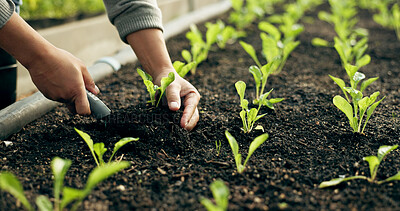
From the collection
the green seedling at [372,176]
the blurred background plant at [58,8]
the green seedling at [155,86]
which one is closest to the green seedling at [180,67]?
the green seedling at [155,86]

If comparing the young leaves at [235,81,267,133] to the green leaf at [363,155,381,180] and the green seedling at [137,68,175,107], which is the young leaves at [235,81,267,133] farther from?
the green leaf at [363,155,381,180]

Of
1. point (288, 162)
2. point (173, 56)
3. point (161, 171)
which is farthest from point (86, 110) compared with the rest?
point (173, 56)

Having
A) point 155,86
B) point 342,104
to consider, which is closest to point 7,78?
point 155,86

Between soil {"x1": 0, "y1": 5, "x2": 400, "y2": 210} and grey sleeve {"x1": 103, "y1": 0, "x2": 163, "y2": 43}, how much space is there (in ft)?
1.32

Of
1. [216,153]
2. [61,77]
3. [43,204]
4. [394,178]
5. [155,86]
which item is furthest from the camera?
[155,86]

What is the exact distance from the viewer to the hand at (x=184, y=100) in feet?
5.04

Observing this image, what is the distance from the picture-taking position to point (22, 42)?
129 cm

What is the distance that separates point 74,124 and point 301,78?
1.56m

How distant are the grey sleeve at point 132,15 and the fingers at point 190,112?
0.41 metres

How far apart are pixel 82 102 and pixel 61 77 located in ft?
0.44

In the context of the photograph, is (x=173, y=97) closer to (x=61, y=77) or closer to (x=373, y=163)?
(x=61, y=77)

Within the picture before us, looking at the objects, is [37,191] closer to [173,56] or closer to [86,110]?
[86,110]

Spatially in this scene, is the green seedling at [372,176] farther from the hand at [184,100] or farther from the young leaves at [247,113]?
the hand at [184,100]

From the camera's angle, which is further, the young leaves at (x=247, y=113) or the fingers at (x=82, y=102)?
the young leaves at (x=247, y=113)
